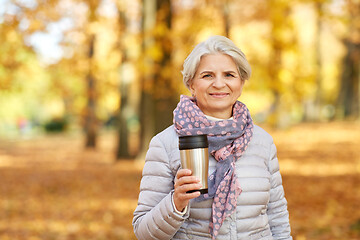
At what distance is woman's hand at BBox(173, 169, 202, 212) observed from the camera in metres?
2.11

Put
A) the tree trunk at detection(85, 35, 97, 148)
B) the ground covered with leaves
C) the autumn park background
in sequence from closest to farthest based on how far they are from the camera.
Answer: the ground covered with leaves, the autumn park background, the tree trunk at detection(85, 35, 97, 148)

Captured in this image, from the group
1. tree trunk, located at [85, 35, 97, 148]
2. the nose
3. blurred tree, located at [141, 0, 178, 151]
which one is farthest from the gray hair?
tree trunk, located at [85, 35, 97, 148]

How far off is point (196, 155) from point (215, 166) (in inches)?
10.1

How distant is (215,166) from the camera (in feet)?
7.64

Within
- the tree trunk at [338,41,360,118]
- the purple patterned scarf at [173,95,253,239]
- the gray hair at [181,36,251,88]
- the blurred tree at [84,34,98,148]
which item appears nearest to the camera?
the purple patterned scarf at [173,95,253,239]

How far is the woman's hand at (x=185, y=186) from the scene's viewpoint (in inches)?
83.0

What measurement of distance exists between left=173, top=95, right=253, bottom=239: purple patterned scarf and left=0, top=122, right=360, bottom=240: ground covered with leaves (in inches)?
182

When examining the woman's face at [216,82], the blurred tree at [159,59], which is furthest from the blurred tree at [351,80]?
the woman's face at [216,82]

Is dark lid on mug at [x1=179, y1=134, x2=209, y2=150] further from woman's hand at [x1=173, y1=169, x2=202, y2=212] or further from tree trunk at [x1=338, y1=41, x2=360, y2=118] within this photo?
tree trunk at [x1=338, y1=41, x2=360, y2=118]

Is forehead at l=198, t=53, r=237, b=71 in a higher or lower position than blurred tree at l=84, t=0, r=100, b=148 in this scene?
lower

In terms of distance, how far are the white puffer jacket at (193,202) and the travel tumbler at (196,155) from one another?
187mm

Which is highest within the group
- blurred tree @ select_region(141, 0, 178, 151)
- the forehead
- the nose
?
blurred tree @ select_region(141, 0, 178, 151)

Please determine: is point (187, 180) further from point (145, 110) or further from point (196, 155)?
point (145, 110)

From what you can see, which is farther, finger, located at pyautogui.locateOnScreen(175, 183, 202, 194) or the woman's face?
the woman's face
